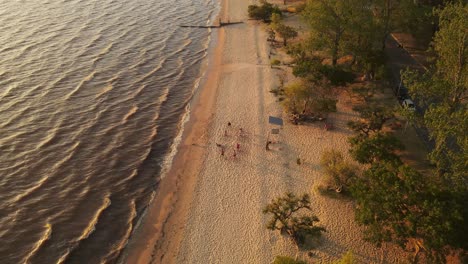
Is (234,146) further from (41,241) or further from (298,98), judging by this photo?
(41,241)

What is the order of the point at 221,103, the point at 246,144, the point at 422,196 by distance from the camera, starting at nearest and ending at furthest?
the point at 422,196
the point at 246,144
the point at 221,103

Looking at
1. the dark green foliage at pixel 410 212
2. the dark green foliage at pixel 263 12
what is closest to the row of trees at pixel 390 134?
the dark green foliage at pixel 410 212

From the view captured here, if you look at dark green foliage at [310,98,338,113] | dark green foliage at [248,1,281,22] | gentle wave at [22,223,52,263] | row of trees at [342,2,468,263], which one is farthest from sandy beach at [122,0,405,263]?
dark green foliage at [248,1,281,22]

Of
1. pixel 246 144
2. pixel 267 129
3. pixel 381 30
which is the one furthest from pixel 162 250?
pixel 381 30

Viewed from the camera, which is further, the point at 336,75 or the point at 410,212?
the point at 336,75

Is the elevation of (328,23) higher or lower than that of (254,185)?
higher

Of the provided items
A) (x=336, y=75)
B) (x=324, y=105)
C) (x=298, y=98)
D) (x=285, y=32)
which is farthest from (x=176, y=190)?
(x=285, y=32)

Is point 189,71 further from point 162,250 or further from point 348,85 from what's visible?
point 162,250
